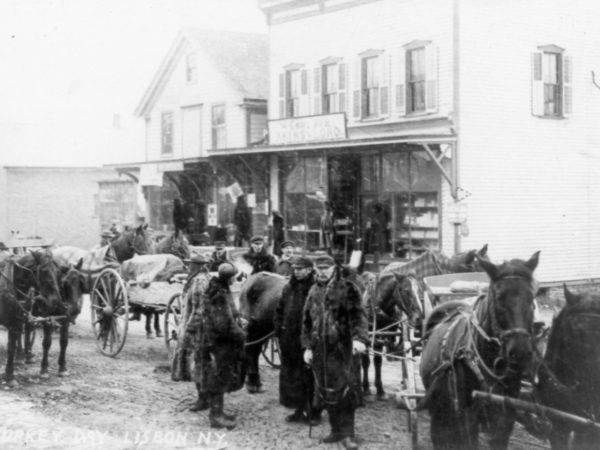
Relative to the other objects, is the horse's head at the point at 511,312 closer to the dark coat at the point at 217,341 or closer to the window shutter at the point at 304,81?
the dark coat at the point at 217,341

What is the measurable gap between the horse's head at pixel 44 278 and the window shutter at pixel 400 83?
1280 centimetres

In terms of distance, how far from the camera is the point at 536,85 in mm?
21609

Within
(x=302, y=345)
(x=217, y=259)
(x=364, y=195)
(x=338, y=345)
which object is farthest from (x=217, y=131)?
(x=338, y=345)

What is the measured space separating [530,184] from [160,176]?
14498 millimetres

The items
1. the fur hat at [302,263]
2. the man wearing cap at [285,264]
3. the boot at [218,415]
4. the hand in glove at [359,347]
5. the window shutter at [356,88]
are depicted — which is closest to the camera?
the hand in glove at [359,347]

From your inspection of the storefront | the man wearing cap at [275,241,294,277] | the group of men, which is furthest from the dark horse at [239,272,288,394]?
the storefront

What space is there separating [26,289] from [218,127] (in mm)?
19095

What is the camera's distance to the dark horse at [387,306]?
31.9 feet

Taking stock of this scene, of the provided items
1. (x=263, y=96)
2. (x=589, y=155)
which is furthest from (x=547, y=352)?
(x=263, y=96)

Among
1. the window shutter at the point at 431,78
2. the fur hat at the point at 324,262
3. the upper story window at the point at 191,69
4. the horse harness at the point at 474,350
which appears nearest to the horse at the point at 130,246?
the fur hat at the point at 324,262

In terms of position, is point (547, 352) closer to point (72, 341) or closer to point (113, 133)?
point (72, 341)

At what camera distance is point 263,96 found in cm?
2973

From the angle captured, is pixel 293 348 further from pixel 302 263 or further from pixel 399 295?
pixel 399 295

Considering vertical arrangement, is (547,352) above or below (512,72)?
below
